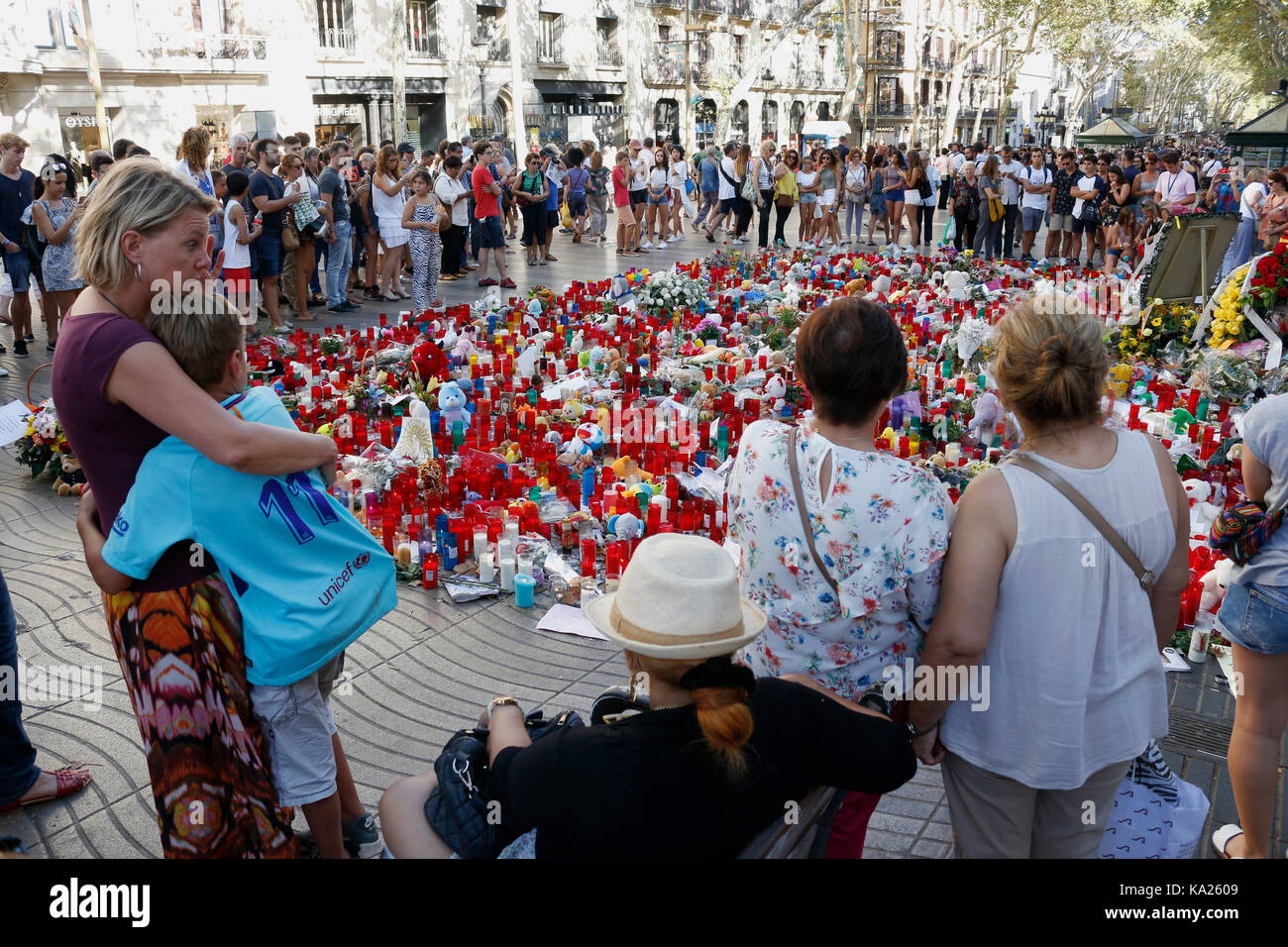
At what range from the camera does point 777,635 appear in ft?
7.63

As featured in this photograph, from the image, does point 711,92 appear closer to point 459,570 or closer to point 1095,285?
point 1095,285

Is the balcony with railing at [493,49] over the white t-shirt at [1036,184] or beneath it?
over

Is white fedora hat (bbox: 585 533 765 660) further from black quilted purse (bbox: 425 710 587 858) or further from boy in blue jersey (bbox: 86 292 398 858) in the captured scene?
boy in blue jersey (bbox: 86 292 398 858)

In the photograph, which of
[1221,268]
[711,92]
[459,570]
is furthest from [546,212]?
[711,92]

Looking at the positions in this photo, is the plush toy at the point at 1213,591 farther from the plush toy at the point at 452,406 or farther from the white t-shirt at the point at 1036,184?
the white t-shirt at the point at 1036,184

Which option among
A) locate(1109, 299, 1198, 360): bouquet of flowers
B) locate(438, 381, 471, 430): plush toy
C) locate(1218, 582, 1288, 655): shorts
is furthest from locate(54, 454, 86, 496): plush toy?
locate(1109, 299, 1198, 360): bouquet of flowers

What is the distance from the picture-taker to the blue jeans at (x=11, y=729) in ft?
9.55

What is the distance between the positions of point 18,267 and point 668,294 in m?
5.88

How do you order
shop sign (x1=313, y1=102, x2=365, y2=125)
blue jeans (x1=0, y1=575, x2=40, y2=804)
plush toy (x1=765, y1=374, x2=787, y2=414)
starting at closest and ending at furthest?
blue jeans (x1=0, y1=575, x2=40, y2=804) < plush toy (x1=765, y1=374, x2=787, y2=414) < shop sign (x1=313, y1=102, x2=365, y2=125)

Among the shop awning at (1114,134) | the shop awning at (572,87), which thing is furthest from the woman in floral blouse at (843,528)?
Result: the shop awning at (572,87)

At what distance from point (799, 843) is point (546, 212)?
1377 cm

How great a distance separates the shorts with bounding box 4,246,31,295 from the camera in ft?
28.7

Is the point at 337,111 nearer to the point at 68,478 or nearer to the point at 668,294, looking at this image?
the point at 668,294

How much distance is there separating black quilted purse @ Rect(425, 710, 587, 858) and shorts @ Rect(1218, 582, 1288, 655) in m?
1.73
